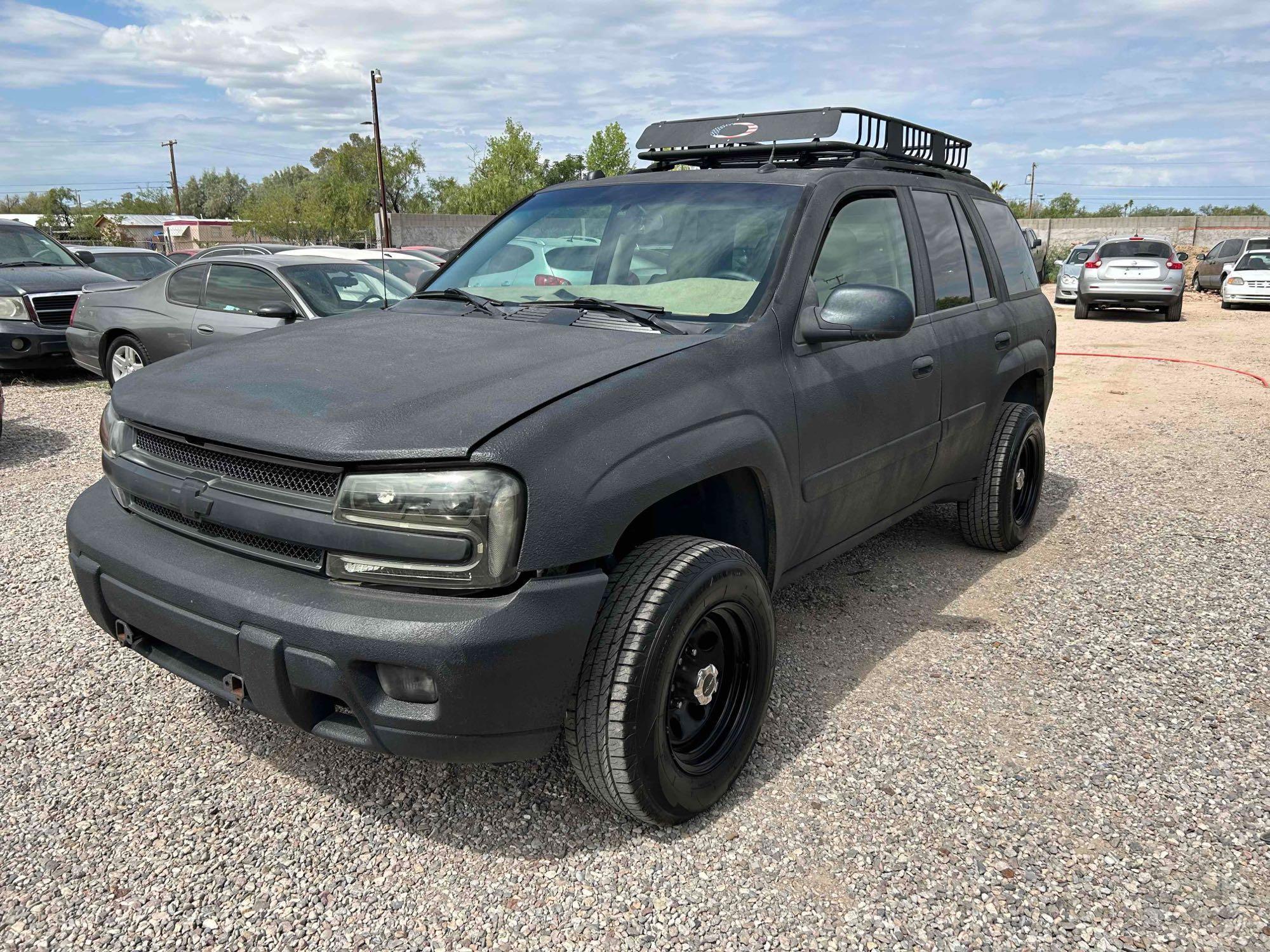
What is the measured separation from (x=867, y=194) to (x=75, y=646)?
3.62 metres

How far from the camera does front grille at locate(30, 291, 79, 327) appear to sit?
10.0 meters

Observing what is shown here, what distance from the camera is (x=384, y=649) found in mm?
2150

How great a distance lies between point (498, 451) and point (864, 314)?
4.63ft

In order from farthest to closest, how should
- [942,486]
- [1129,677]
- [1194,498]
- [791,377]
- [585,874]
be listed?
[1194,498] → [942,486] → [1129,677] → [791,377] → [585,874]

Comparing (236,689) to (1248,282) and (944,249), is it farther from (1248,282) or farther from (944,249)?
(1248,282)

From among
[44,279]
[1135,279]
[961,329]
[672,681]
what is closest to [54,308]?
[44,279]

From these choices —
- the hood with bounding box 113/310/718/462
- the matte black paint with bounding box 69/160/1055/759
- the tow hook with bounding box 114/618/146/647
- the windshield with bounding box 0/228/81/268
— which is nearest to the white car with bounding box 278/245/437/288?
the windshield with bounding box 0/228/81/268

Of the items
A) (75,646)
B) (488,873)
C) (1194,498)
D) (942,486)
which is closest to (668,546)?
(488,873)

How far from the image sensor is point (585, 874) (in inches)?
99.1

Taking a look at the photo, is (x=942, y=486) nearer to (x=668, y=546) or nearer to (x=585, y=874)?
(x=668, y=546)

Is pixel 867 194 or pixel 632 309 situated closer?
pixel 632 309

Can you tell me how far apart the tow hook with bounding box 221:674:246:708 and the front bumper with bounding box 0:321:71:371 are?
926 cm

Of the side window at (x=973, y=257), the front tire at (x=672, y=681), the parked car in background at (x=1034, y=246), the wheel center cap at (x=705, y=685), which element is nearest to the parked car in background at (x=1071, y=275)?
the parked car in background at (x=1034, y=246)

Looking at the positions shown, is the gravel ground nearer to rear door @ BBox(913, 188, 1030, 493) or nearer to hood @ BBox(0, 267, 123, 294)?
rear door @ BBox(913, 188, 1030, 493)
